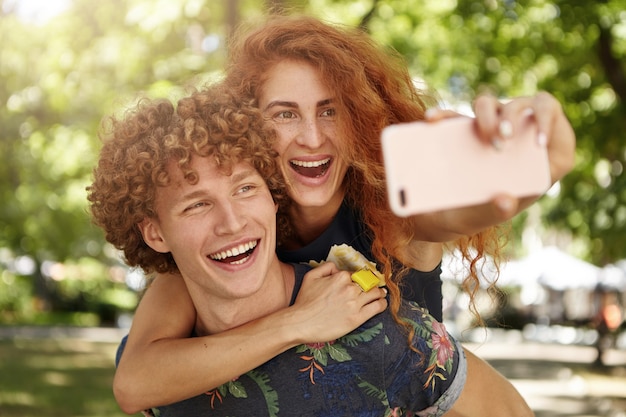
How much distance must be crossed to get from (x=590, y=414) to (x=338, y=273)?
473 inches

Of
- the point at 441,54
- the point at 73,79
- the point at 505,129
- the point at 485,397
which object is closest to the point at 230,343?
the point at 485,397

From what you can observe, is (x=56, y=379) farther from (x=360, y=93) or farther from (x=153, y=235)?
(x=360, y=93)

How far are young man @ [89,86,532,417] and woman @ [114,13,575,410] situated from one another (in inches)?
3.5

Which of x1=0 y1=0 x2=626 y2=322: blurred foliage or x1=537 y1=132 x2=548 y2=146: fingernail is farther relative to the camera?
x1=0 y1=0 x2=626 y2=322: blurred foliage

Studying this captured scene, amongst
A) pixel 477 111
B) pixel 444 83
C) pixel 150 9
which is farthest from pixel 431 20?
pixel 477 111

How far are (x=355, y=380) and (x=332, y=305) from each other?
0.82ft

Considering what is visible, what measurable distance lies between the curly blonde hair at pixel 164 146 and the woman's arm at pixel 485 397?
989 mm

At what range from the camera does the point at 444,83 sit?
52.3ft

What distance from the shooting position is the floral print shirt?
2934mm

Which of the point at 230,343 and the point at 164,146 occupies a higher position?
the point at 164,146

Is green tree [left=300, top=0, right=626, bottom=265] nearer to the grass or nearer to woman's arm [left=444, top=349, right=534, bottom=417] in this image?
the grass

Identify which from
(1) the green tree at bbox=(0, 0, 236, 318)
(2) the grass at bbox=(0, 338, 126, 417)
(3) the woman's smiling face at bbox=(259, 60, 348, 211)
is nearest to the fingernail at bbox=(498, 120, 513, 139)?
(3) the woman's smiling face at bbox=(259, 60, 348, 211)

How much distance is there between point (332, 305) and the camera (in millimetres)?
2953

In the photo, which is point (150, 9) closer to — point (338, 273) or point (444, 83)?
point (444, 83)
